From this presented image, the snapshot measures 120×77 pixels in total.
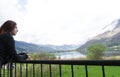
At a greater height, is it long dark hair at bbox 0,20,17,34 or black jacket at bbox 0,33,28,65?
long dark hair at bbox 0,20,17,34

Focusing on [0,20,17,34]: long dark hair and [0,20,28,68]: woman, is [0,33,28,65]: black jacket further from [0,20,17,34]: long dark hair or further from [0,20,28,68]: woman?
[0,20,17,34]: long dark hair

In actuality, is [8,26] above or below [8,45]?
above

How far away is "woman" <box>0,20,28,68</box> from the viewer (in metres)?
2.79

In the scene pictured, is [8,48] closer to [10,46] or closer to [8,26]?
[10,46]

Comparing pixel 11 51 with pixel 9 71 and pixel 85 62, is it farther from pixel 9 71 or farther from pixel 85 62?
pixel 85 62

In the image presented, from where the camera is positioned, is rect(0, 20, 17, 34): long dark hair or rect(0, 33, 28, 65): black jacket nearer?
rect(0, 33, 28, 65): black jacket

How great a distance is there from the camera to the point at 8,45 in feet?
9.20

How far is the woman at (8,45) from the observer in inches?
110

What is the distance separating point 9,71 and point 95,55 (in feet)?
150

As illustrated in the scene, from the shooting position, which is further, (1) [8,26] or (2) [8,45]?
(1) [8,26]

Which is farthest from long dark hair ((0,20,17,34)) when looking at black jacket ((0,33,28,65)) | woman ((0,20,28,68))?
black jacket ((0,33,28,65))

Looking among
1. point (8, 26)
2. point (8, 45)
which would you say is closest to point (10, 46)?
point (8, 45)

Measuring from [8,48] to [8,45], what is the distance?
0.03 meters

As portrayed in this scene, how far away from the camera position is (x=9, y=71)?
3098mm
